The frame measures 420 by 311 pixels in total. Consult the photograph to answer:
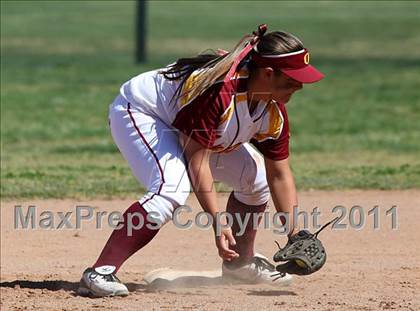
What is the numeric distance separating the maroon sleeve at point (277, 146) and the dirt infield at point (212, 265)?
2.47 ft

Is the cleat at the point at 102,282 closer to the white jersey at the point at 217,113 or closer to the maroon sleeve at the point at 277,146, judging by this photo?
the white jersey at the point at 217,113

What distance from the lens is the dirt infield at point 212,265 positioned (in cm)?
529

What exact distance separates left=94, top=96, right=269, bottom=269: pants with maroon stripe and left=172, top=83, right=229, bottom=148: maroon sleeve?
25cm

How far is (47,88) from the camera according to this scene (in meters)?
15.3

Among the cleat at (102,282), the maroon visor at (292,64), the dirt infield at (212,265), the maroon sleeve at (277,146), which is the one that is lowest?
the dirt infield at (212,265)

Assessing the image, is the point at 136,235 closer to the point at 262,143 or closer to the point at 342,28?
the point at 262,143

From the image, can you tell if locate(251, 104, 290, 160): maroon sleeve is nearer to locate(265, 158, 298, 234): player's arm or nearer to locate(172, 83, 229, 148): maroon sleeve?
locate(265, 158, 298, 234): player's arm

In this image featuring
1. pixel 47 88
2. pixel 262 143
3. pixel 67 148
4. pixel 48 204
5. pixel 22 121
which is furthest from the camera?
pixel 47 88

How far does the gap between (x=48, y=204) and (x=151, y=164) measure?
9.68 feet

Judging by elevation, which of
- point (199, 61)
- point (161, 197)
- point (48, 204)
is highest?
point (199, 61)

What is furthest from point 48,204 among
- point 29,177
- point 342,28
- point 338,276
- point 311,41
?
point 342,28

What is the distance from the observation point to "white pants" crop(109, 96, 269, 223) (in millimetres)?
5164

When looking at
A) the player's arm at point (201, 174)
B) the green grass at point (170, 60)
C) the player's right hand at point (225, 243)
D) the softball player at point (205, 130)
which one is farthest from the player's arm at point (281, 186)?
the green grass at point (170, 60)

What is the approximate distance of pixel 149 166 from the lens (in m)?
5.24
